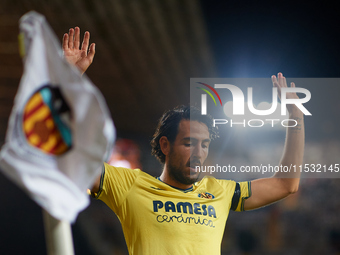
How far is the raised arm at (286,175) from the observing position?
7.84ft

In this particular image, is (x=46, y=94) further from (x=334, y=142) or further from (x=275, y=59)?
(x=334, y=142)

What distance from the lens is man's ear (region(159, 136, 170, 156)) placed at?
2576mm

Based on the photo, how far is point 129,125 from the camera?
1041 centimetres

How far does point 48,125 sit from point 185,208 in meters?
1.36

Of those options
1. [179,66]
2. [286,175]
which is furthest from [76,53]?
[179,66]

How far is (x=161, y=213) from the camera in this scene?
7.10 feet

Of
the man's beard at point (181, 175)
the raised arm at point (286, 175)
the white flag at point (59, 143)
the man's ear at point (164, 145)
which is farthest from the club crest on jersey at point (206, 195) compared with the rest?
the white flag at point (59, 143)

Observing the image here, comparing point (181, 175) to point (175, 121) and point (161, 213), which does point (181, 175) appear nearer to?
point (161, 213)

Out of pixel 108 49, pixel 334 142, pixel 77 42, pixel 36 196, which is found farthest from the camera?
pixel 334 142

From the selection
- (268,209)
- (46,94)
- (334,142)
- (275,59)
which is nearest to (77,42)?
(46,94)

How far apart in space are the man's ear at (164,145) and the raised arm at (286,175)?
24.3 inches

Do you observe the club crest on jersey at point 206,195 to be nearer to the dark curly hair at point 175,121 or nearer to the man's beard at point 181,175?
the man's beard at point 181,175

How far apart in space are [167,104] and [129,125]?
208cm

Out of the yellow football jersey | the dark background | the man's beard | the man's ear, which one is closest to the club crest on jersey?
the yellow football jersey
